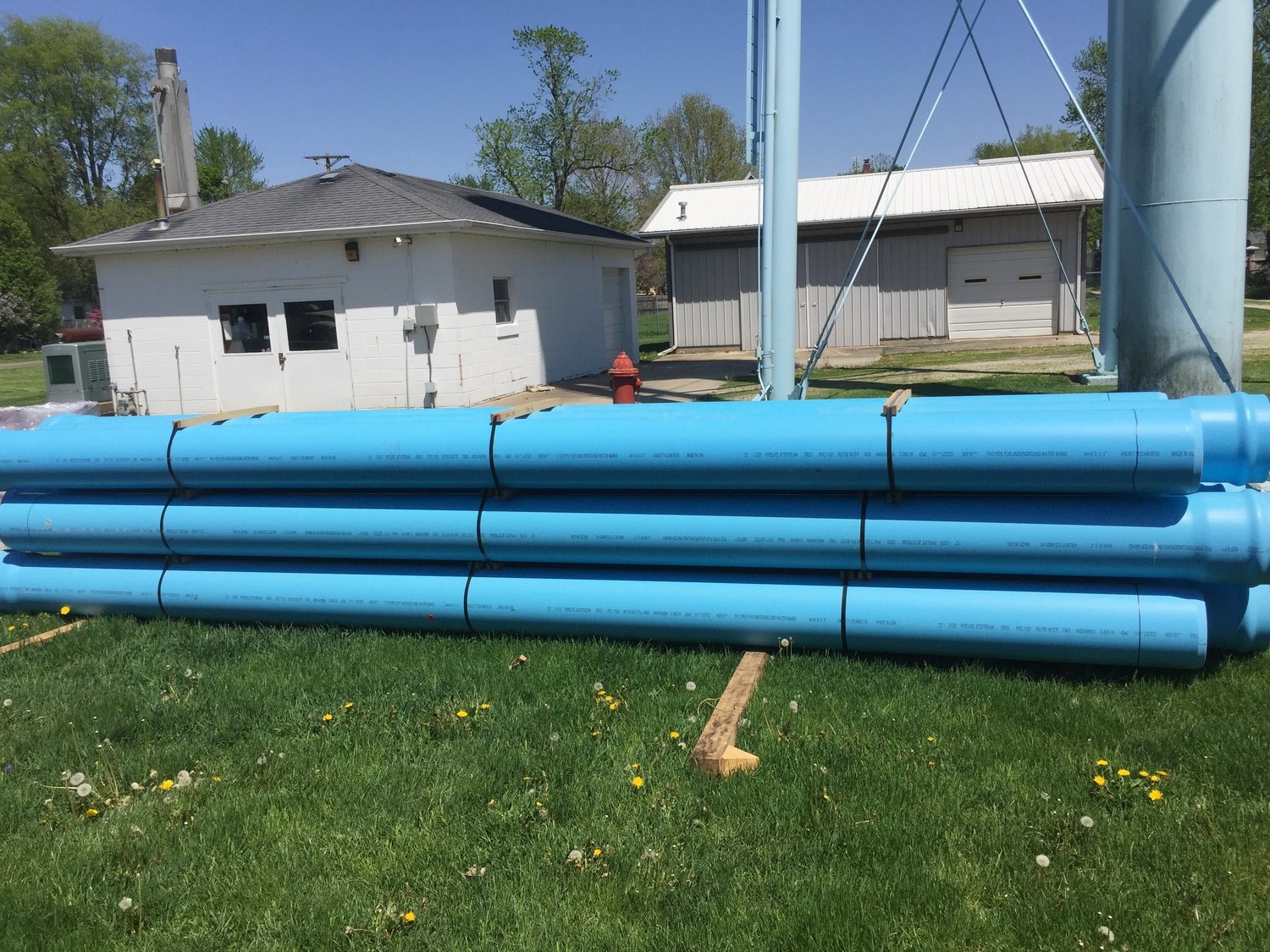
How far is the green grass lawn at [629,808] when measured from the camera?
115 inches

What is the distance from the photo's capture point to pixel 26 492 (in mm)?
6098

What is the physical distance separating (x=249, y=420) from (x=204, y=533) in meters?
0.71

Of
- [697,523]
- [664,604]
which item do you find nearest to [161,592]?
[664,604]

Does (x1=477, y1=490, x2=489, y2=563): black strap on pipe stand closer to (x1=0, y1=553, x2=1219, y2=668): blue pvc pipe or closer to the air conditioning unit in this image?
(x1=0, y1=553, x2=1219, y2=668): blue pvc pipe

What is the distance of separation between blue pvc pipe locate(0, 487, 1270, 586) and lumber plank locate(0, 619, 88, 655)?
446 millimetres

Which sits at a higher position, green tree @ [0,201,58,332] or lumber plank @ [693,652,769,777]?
green tree @ [0,201,58,332]

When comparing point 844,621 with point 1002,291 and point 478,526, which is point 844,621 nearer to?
point 478,526

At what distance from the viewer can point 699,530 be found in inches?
190

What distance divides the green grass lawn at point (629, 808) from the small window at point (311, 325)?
11586mm

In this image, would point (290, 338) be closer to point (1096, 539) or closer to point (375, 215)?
point (375, 215)

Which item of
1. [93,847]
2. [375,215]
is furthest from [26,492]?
[375,215]

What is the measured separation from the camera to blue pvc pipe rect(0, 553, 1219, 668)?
4262mm

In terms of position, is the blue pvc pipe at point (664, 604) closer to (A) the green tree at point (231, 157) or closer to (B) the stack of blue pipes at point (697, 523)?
(B) the stack of blue pipes at point (697, 523)

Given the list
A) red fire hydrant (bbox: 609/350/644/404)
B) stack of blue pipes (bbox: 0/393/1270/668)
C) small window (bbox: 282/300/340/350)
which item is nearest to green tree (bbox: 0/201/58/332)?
small window (bbox: 282/300/340/350)
